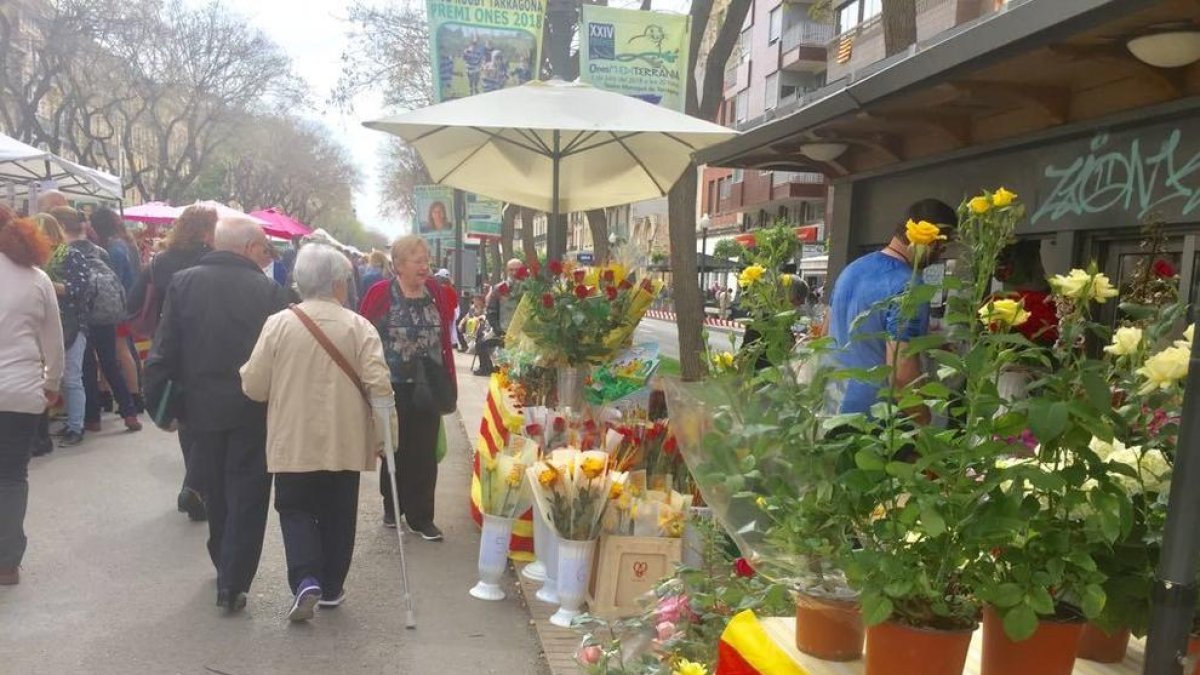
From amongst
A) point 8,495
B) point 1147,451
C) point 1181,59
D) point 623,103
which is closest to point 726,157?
point 623,103

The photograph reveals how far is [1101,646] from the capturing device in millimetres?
1676

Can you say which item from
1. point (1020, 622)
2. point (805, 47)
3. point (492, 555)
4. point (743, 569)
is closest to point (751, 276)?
point (1020, 622)

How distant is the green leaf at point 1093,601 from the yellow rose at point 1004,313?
1.41 feet

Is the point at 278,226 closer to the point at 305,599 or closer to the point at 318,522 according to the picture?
the point at 318,522

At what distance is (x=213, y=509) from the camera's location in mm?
4328

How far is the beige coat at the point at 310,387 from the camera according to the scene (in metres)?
3.94

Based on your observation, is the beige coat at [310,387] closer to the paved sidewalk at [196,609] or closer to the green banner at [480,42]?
the paved sidewalk at [196,609]

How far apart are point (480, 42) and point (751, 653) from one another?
7.68 m

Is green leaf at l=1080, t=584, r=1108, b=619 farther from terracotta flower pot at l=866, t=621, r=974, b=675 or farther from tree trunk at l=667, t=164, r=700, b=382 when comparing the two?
tree trunk at l=667, t=164, r=700, b=382

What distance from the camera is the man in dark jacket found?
418cm

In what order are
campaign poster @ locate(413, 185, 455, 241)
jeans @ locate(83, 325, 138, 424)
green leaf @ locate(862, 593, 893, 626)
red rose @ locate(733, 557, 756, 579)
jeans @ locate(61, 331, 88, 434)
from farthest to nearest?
campaign poster @ locate(413, 185, 455, 241) < jeans @ locate(83, 325, 138, 424) < jeans @ locate(61, 331, 88, 434) < red rose @ locate(733, 557, 756, 579) < green leaf @ locate(862, 593, 893, 626)

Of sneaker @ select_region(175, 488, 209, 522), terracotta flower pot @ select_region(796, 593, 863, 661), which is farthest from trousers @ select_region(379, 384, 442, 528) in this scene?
terracotta flower pot @ select_region(796, 593, 863, 661)

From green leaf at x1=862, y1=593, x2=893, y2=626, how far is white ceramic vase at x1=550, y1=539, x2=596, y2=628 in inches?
110

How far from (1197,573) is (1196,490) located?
0.21 meters
